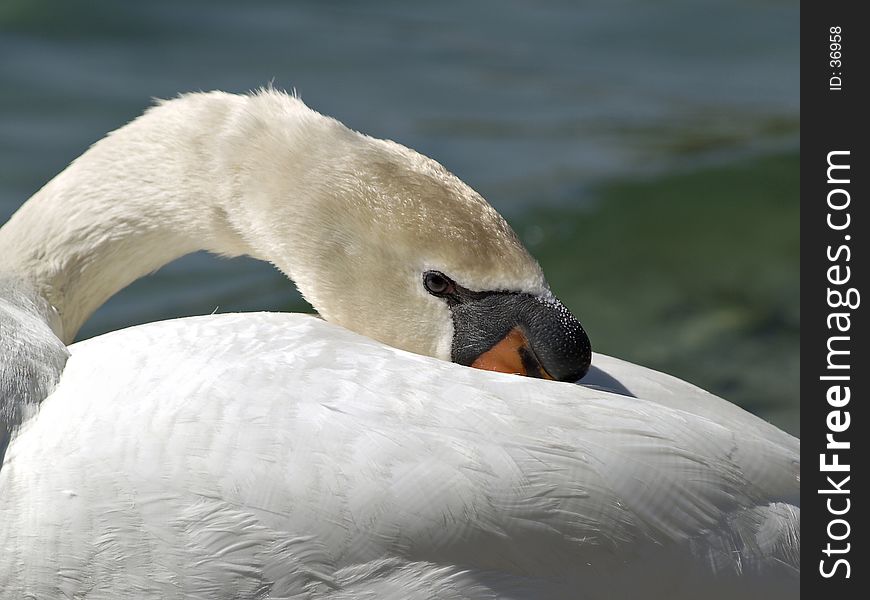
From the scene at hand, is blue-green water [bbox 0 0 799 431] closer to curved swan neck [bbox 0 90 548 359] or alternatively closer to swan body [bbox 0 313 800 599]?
curved swan neck [bbox 0 90 548 359]

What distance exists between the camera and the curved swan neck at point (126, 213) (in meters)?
3.56

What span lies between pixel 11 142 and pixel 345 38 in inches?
109

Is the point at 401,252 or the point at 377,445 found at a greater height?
the point at 401,252

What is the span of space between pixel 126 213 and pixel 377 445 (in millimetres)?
1261

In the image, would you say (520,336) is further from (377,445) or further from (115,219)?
(115,219)

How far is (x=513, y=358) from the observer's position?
316cm

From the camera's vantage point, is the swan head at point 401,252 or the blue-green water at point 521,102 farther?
the blue-green water at point 521,102

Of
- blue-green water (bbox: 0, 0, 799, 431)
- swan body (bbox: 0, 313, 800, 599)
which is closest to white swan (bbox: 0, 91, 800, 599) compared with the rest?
swan body (bbox: 0, 313, 800, 599)

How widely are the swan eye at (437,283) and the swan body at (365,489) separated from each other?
0.78 feet

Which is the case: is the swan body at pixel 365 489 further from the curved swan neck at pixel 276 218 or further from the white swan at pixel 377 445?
the curved swan neck at pixel 276 218

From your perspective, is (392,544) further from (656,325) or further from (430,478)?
(656,325)

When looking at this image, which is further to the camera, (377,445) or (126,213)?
(126,213)
